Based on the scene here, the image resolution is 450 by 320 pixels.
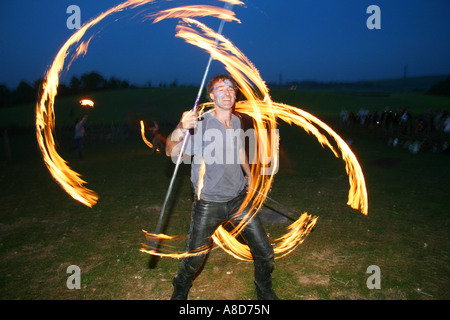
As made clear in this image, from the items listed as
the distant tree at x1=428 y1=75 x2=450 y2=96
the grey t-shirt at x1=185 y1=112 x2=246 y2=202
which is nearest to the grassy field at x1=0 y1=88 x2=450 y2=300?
the grey t-shirt at x1=185 y1=112 x2=246 y2=202

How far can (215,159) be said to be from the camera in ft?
10.8

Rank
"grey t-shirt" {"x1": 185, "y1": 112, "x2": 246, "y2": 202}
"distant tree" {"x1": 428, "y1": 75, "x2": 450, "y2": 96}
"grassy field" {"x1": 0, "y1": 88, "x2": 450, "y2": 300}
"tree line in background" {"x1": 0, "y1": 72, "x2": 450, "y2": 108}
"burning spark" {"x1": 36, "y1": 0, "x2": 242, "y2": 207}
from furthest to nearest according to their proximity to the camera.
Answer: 1. "tree line in background" {"x1": 0, "y1": 72, "x2": 450, "y2": 108}
2. "distant tree" {"x1": 428, "y1": 75, "x2": 450, "y2": 96}
3. "burning spark" {"x1": 36, "y1": 0, "x2": 242, "y2": 207}
4. "grassy field" {"x1": 0, "y1": 88, "x2": 450, "y2": 300}
5. "grey t-shirt" {"x1": 185, "y1": 112, "x2": 246, "y2": 202}

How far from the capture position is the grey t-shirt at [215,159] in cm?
328

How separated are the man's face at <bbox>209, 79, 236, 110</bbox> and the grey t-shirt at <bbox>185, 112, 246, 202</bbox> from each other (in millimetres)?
169

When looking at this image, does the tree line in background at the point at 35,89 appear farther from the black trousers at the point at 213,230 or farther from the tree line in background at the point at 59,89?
the black trousers at the point at 213,230

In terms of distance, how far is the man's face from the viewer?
3.38 meters

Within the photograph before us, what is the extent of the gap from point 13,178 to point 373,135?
733 inches

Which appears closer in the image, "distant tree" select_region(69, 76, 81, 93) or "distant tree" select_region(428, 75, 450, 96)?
"distant tree" select_region(428, 75, 450, 96)

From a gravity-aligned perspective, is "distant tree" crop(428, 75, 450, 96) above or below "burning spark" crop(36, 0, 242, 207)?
above

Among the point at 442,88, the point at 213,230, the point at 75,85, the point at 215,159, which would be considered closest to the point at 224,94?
the point at 215,159

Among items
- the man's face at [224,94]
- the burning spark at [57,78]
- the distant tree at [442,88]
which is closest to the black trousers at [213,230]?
the man's face at [224,94]

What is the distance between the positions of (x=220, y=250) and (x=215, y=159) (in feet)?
7.78

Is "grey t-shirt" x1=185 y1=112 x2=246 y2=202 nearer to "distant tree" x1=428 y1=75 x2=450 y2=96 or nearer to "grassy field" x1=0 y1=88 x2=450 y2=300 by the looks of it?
"grassy field" x1=0 y1=88 x2=450 y2=300
